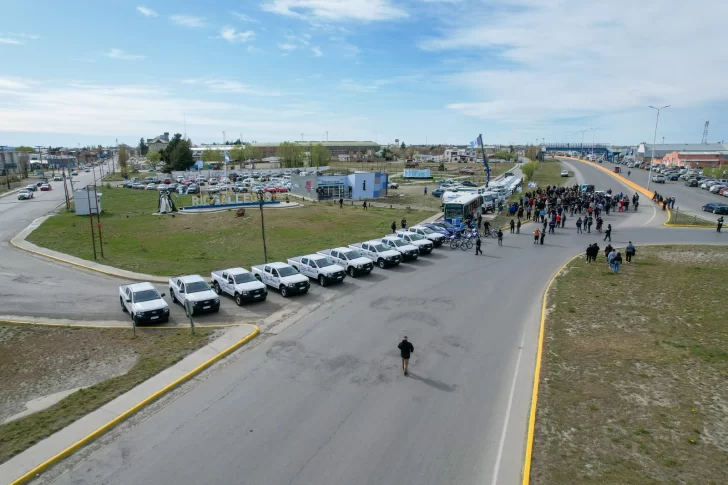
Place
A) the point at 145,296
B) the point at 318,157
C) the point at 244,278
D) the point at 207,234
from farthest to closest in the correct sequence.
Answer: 1. the point at 318,157
2. the point at 207,234
3. the point at 244,278
4. the point at 145,296

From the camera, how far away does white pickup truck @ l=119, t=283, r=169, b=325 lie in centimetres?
1786

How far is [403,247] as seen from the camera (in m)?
28.0

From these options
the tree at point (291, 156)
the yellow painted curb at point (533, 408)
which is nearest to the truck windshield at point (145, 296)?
the yellow painted curb at point (533, 408)

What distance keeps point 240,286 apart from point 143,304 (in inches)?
160

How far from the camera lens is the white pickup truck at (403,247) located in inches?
1091

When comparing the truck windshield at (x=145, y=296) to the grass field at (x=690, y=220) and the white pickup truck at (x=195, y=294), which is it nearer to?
the white pickup truck at (x=195, y=294)

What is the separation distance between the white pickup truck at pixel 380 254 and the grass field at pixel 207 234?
5659 millimetres

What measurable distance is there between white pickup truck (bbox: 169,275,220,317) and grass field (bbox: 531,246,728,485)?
13343 millimetres

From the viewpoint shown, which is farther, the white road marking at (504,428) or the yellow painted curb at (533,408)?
the white road marking at (504,428)

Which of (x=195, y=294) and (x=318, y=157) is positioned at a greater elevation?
(x=318, y=157)

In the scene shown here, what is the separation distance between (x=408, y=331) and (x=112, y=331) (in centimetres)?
1148

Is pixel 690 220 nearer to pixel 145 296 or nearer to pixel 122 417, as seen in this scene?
pixel 145 296

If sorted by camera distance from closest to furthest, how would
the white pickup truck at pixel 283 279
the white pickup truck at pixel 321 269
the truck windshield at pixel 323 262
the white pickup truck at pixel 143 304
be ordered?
the white pickup truck at pixel 143 304, the white pickup truck at pixel 283 279, the white pickup truck at pixel 321 269, the truck windshield at pixel 323 262

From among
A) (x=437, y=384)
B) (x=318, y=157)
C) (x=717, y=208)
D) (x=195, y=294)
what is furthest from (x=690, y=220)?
(x=318, y=157)
